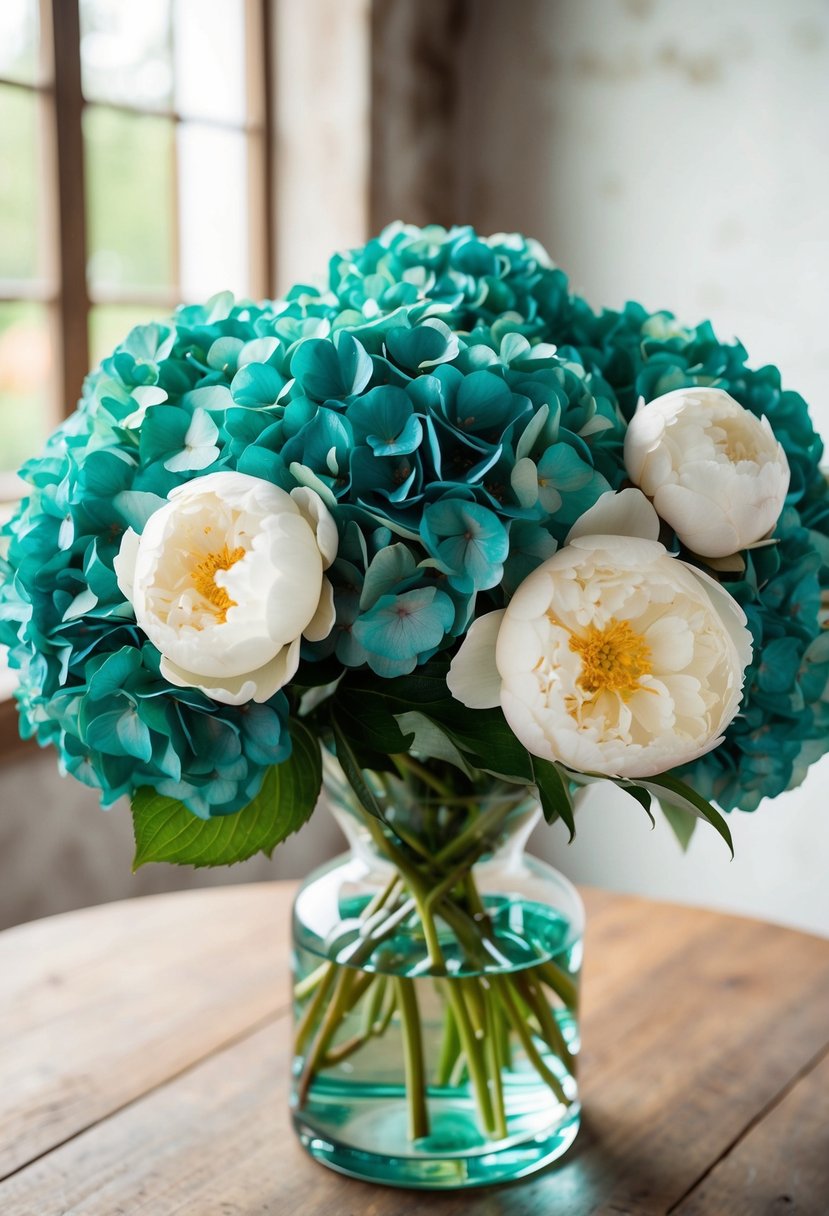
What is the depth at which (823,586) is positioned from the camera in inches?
A: 27.7

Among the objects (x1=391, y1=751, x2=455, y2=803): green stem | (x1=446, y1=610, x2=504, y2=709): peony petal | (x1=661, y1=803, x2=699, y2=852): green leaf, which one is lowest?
(x1=661, y1=803, x2=699, y2=852): green leaf

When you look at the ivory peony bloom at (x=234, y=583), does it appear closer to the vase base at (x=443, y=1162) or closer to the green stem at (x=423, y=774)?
the green stem at (x=423, y=774)

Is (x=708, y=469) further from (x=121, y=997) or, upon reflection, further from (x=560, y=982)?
(x=121, y=997)

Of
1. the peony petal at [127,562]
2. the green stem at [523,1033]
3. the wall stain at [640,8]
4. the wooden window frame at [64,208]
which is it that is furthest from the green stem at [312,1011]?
the wall stain at [640,8]

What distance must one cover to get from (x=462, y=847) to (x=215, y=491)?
0.30 meters

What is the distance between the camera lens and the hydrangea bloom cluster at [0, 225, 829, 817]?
0.56m

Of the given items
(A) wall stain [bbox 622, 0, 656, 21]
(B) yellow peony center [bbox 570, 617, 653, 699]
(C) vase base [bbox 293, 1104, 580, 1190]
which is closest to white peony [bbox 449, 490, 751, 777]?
(B) yellow peony center [bbox 570, 617, 653, 699]

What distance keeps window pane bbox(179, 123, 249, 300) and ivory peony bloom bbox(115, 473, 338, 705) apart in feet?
5.60

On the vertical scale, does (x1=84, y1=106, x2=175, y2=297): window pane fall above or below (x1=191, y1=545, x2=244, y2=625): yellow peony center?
above

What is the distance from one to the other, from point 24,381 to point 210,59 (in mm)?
672

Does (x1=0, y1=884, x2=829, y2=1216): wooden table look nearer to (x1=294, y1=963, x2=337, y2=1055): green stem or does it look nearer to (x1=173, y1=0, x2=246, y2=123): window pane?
(x1=294, y1=963, x2=337, y2=1055): green stem

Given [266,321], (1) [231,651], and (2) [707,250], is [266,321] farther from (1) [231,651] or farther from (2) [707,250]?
(2) [707,250]

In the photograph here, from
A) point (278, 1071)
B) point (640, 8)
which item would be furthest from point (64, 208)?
point (278, 1071)

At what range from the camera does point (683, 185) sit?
6.46ft
